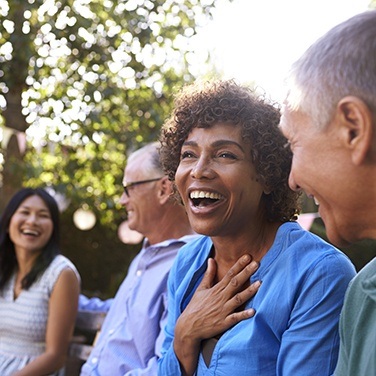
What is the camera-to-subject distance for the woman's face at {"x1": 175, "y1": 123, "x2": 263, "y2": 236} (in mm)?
2201

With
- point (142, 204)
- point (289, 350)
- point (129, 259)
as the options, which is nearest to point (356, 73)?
point (289, 350)

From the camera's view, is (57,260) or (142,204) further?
(57,260)

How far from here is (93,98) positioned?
19.7 ft

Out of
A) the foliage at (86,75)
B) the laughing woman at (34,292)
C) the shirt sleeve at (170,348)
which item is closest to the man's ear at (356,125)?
the shirt sleeve at (170,348)

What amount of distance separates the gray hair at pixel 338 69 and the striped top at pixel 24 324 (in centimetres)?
307

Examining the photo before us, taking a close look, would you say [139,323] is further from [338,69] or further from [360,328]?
[338,69]

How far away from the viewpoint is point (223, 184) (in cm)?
220

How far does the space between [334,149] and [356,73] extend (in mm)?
154

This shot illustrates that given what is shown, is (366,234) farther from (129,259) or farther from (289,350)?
(129,259)

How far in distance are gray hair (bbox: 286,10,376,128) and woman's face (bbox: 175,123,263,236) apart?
812 mm

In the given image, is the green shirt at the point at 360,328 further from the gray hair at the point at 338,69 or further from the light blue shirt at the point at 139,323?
the light blue shirt at the point at 139,323

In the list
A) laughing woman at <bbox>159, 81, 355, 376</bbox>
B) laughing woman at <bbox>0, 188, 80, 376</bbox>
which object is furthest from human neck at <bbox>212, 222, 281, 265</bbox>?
laughing woman at <bbox>0, 188, 80, 376</bbox>

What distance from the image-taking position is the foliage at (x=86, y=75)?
19.6ft

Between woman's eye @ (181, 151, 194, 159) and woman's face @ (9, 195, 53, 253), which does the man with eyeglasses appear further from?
woman's face @ (9, 195, 53, 253)
